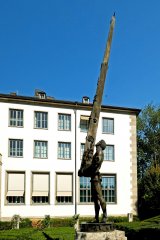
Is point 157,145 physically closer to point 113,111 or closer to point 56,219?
point 113,111

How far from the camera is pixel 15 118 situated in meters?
37.2

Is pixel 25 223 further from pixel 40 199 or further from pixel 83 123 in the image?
pixel 83 123

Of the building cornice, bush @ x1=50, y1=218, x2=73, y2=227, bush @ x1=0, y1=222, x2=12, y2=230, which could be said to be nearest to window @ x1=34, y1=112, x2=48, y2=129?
the building cornice

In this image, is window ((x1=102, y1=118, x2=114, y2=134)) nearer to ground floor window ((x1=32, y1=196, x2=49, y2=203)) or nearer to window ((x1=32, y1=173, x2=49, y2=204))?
window ((x1=32, y1=173, x2=49, y2=204))

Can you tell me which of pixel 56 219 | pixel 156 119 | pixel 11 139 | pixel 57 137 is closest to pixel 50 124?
pixel 57 137

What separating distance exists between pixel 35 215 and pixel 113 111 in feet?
42.1

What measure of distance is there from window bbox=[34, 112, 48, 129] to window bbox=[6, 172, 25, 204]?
4.91 meters

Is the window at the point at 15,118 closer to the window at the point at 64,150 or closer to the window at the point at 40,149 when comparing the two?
the window at the point at 40,149

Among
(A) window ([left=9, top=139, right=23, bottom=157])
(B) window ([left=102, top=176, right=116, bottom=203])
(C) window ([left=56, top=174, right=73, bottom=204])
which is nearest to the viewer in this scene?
(A) window ([left=9, top=139, right=23, bottom=157])


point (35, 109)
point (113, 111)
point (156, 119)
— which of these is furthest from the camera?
point (156, 119)

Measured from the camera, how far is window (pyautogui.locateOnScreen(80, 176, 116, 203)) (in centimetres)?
3828

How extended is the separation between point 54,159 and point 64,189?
9.66ft

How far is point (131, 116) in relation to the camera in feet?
136

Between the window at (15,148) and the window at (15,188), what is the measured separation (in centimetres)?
174
